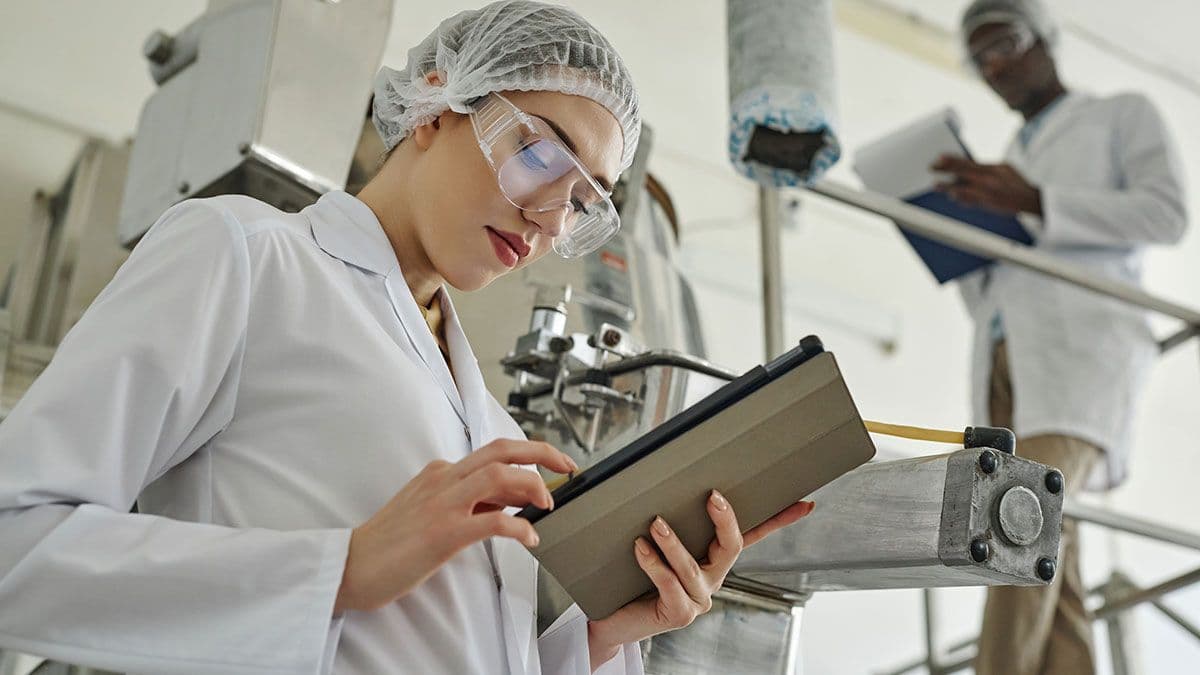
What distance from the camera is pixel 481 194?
3.12 feet

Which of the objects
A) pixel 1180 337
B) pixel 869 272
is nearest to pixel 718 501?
pixel 1180 337

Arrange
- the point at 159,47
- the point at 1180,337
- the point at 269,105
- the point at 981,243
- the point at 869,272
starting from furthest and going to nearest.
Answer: the point at 869,272, the point at 1180,337, the point at 981,243, the point at 159,47, the point at 269,105

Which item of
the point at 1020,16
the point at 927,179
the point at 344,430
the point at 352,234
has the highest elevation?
the point at 1020,16

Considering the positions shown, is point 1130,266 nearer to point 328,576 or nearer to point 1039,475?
point 1039,475

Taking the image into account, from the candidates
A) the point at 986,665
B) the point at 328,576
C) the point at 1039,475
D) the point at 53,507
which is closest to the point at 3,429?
the point at 53,507

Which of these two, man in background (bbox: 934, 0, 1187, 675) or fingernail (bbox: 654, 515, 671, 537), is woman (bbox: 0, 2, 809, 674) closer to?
fingernail (bbox: 654, 515, 671, 537)

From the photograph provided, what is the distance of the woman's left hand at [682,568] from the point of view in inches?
33.6

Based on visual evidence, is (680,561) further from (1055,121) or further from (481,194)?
(1055,121)

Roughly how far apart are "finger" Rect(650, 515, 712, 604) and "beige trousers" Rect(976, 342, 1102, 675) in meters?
1.29

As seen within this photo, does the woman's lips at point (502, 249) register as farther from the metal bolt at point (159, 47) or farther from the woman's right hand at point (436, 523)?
the metal bolt at point (159, 47)

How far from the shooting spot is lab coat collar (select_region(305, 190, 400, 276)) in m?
0.93

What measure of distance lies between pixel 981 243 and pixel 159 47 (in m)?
1.32

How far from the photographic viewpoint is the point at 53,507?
0.73m

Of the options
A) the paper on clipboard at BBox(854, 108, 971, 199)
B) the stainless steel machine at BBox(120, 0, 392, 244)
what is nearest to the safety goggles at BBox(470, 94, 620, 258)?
the stainless steel machine at BBox(120, 0, 392, 244)
